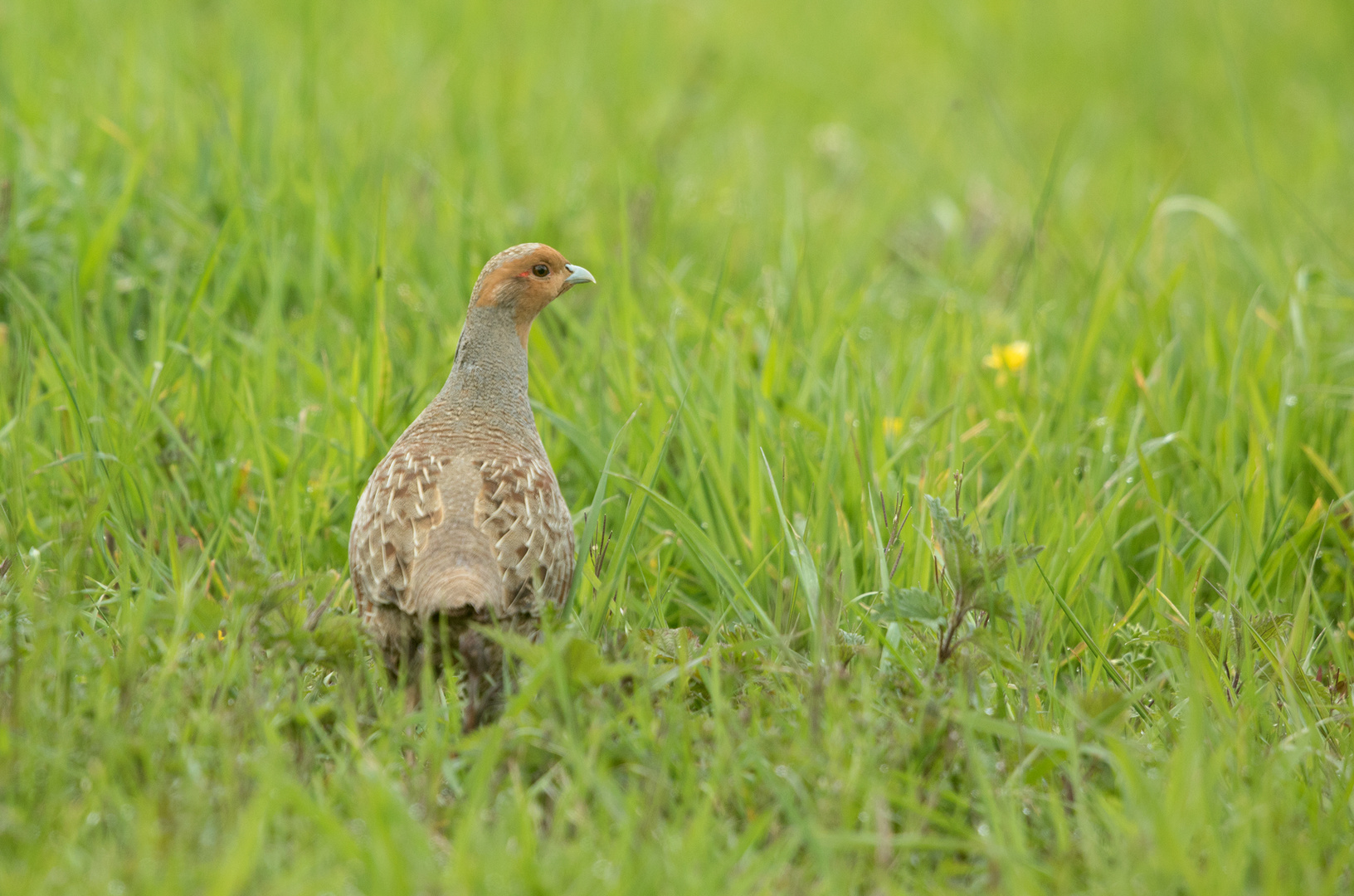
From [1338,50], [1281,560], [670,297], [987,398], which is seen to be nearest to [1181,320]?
[987,398]

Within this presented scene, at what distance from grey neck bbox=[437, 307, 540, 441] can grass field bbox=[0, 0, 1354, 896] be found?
379 millimetres

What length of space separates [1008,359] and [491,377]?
2.32m

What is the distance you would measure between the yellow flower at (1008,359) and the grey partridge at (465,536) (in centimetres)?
220

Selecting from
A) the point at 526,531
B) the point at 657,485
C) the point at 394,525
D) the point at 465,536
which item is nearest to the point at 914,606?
the point at 526,531

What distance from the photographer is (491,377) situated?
3.94 meters

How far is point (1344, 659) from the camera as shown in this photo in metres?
3.56

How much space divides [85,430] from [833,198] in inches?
219

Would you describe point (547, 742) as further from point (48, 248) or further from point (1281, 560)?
point (48, 248)

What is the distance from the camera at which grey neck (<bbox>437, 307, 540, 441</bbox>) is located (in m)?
3.88

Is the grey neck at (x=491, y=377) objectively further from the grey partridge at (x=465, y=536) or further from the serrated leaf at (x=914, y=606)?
the serrated leaf at (x=914, y=606)

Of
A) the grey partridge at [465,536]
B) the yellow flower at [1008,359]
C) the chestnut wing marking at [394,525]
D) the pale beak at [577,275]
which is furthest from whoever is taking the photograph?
the yellow flower at [1008,359]

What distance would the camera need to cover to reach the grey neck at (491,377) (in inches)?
153

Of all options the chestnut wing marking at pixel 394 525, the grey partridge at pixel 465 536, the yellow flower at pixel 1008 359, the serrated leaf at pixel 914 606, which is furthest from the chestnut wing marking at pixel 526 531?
the yellow flower at pixel 1008 359

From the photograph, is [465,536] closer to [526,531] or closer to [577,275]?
[526,531]
